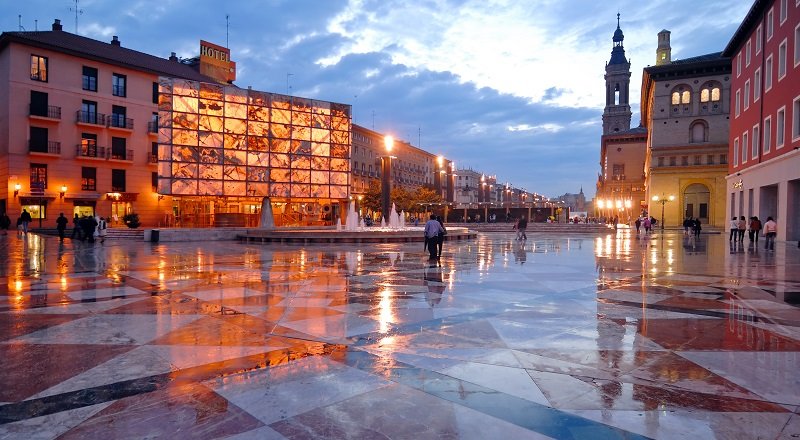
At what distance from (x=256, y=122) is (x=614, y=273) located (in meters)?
34.7

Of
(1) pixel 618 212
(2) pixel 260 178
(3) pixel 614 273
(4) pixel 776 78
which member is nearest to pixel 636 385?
(3) pixel 614 273

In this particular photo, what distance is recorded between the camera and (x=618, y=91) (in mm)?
102812

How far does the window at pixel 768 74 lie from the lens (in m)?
27.5

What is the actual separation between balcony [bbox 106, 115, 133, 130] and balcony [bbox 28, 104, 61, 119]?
3.66 meters

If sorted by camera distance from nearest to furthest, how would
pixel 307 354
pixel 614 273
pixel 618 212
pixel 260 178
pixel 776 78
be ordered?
1. pixel 307 354
2. pixel 614 273
3. pixel 776 78
4. pixel 260 178
5. pixel 618 212

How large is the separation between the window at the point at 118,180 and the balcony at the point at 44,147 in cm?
447

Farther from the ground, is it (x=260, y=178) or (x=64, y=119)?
(x=64, y=119)

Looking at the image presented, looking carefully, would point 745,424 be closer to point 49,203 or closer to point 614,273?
point 614,273

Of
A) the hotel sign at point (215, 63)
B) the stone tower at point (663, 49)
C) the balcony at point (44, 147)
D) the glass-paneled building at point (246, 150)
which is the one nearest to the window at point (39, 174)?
the balcony at point (44, 147)

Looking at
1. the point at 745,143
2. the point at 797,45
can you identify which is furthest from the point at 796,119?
the point at 745,143

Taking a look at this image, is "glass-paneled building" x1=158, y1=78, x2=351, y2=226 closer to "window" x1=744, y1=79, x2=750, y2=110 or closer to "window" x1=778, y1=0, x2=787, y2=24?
"window" x1=744, y1=79, x2=750, y2=110

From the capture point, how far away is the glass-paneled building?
120ft

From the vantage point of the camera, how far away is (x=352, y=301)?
770 centimetres

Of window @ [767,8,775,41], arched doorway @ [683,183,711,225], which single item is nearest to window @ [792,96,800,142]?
window @ [767,8,775,41]
